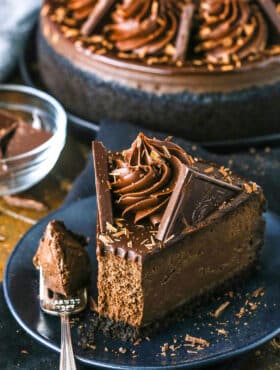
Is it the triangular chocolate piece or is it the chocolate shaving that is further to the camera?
the chocolate shaving

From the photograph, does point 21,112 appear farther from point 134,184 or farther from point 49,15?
point 134,184

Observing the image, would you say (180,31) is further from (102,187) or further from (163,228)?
(163,228)

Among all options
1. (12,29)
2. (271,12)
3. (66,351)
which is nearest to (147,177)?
(66,351)

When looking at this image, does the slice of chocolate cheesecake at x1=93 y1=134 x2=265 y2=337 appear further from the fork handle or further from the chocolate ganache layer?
the chocolate ganache layer

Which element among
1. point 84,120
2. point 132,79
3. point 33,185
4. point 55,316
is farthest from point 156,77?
point 55,316

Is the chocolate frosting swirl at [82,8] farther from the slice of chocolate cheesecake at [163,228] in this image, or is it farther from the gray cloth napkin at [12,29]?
the slice of chocolate cheesecake at [163,228]

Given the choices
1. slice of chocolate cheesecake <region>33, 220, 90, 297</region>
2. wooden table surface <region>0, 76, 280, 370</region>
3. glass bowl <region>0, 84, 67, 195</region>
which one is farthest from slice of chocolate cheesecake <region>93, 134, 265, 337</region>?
glass bowl <region>0, 84, 67, 195</region>

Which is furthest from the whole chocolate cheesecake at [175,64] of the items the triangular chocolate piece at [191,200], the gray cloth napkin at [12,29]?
the triangular chocolate piece at [191,200]
